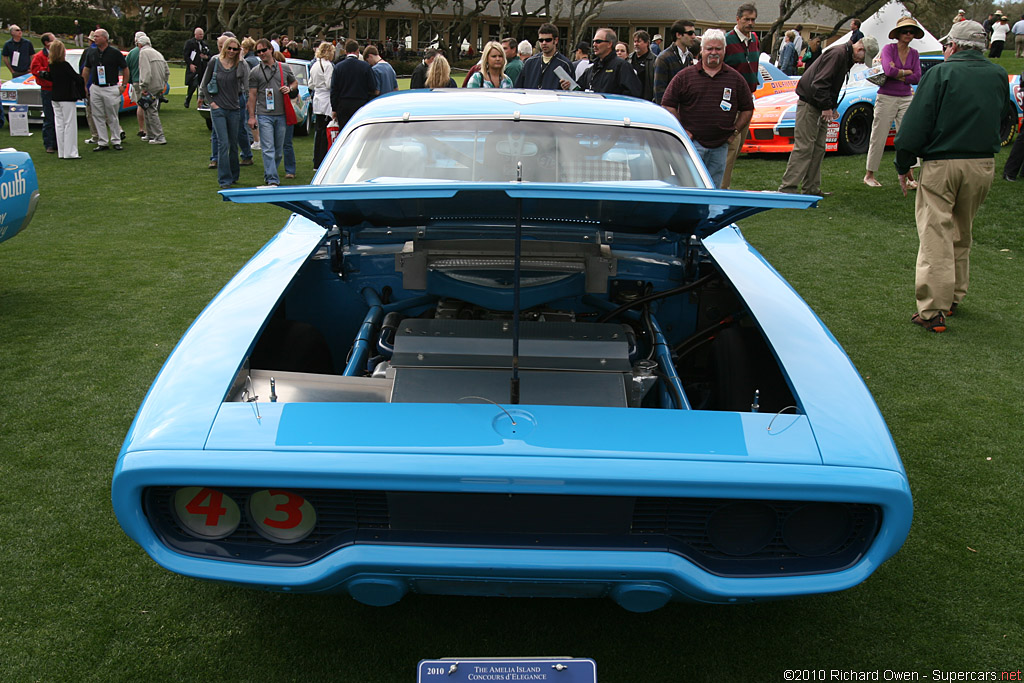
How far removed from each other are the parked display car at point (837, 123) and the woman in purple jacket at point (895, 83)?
106 cm

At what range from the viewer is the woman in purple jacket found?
26.7 feet

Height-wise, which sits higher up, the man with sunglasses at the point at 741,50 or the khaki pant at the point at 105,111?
the man with sunglasses at the point at 741,50

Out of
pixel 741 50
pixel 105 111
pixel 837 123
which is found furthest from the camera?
pixel 105 111

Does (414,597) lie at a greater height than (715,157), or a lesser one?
lesser

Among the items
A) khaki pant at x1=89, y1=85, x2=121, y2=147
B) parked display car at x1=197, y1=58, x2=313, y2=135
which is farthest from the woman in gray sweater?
parked display car at x1=197, y1=58, x2=313, y2=135

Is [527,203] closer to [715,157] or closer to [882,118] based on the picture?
[715,157]

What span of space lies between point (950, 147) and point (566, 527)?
155 inches

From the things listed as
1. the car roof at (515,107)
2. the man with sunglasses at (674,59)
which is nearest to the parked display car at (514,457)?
the car roof at (515,107)

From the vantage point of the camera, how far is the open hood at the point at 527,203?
194cm

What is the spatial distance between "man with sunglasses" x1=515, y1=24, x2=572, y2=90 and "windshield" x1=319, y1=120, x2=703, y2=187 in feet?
16.2

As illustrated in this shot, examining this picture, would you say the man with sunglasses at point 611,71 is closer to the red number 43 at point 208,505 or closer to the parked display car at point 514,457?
the parked display car at point 514,457

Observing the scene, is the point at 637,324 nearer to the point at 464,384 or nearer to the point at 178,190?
the point at 464,384

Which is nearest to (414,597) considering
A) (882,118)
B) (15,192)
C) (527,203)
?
(527,203)

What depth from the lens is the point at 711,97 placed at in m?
6.75
